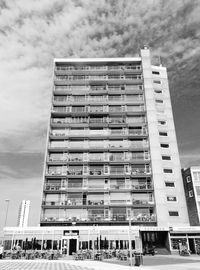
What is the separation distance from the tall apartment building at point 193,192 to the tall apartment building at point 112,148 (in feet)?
4.40

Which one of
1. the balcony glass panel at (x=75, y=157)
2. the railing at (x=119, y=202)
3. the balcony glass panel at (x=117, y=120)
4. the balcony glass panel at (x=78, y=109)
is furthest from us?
the balcony glass panel at (x=78, y=109)

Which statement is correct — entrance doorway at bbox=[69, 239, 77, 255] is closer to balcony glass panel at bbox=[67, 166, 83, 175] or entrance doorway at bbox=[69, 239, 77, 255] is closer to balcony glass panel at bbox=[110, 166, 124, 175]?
balcony glass panel at bbox=[67, 166, 83, 175]

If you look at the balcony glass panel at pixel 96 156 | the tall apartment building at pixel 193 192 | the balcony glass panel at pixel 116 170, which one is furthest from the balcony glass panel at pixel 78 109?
the tall apartment building at pixel 193 192

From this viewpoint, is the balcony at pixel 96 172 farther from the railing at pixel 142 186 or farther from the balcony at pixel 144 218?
the balcony at pixel 144 218

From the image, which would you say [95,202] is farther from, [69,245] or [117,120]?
[117,120]

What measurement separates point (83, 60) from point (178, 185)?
121 ft

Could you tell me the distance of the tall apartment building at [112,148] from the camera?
46594 millimetres

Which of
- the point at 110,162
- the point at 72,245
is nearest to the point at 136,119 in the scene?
the point at 110,162

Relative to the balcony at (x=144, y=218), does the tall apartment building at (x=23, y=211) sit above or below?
above

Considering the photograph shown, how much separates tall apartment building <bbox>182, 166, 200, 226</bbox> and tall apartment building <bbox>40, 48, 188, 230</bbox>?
4.40 feet

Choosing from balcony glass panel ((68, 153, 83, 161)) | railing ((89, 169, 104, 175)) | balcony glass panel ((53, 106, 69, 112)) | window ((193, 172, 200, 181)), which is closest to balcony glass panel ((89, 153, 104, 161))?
balcony glass panel ((68, 153, 83, 161))

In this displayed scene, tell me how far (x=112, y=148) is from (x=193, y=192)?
17.9m

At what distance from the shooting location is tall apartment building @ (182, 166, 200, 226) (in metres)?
44.2

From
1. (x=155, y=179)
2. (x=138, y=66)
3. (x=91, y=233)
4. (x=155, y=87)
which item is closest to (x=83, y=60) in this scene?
(x=138, y=66)
